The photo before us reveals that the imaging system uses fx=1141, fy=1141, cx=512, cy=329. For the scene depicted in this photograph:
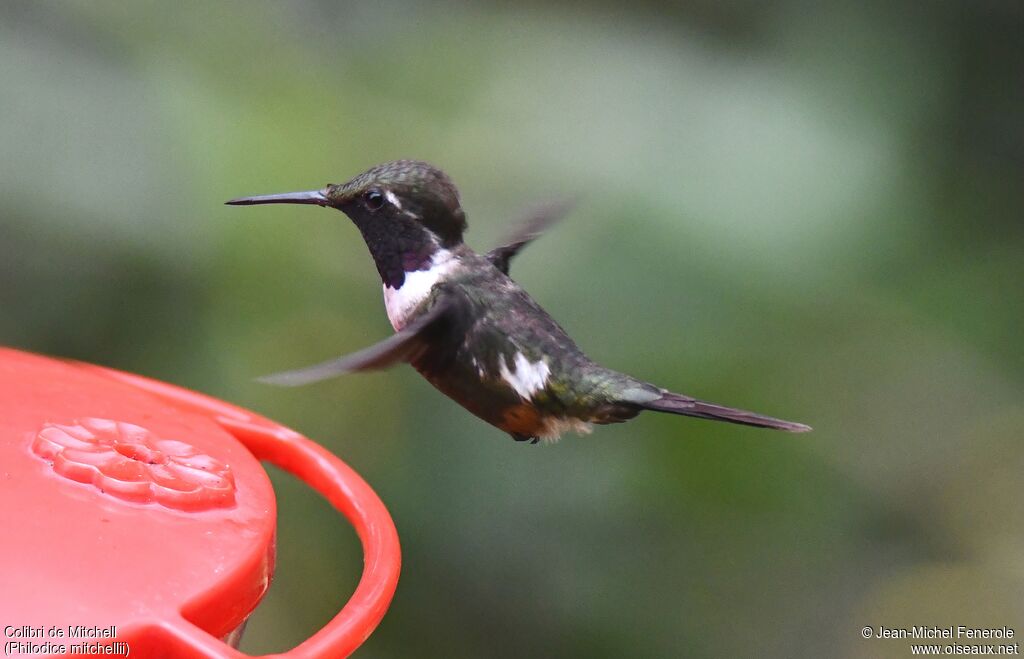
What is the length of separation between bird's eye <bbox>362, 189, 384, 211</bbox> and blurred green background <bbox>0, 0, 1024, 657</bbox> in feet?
3.95

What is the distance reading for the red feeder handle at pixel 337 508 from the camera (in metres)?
1.29

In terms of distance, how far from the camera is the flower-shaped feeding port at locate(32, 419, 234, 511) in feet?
4.93

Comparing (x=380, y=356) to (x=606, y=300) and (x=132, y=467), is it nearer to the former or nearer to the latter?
(x=132, y=467)

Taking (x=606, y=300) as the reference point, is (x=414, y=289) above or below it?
below

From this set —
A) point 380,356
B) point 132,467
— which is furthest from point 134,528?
point 380,356

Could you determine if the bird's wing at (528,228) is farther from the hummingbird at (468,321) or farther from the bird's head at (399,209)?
the bird's head at (399,209)

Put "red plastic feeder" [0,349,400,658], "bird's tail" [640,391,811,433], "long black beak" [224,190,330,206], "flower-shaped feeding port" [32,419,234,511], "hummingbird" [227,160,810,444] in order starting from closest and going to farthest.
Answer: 1. "red plastic feeder" [0,349,400,658]
2. "flower-shaped feeding port" [32,419,234,511]
3. "bird's tail" [640,391,811,433]
4. "long black beak" [224,190,330,206]
5. "hummingbird" [227,160,810,444]

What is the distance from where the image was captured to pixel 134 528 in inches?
56.6

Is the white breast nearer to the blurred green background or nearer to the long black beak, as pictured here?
the long black beak

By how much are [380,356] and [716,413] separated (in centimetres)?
55

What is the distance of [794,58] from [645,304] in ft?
3.61

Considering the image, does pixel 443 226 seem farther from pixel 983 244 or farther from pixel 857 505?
pixel 983 244

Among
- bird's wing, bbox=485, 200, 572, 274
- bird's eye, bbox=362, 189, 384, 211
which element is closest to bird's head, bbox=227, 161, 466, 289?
bird's eye, bbox=362, 189, 384, 211

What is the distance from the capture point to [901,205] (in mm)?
A: 3301
